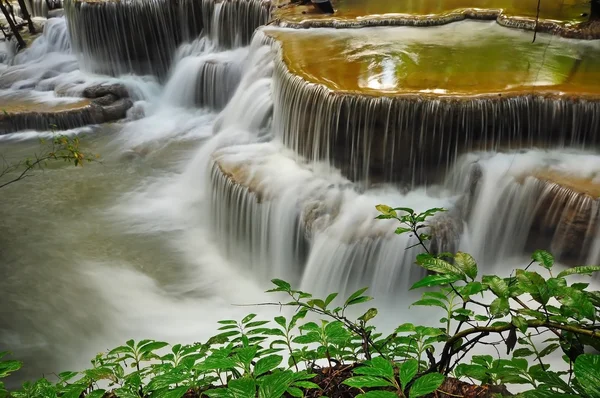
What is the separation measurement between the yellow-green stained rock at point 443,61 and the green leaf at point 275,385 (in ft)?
15.8

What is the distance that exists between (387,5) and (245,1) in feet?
10.2

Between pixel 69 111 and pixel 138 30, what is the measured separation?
9.60 feet

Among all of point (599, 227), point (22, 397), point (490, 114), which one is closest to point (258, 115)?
point (490, 114)

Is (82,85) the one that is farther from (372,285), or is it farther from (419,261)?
(419,261)

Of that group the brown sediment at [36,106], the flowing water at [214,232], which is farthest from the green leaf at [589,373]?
the brown sediment at [36,106]

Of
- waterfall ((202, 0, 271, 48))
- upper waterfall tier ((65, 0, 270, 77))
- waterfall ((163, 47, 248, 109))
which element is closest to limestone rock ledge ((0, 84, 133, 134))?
waterfall ((163, 47, 248, 109))

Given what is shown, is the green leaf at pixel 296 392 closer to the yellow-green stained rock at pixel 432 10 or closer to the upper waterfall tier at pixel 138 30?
the yellow-green stained rock at pixel 432 10

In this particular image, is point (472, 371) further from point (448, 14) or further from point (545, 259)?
point (448, 14)

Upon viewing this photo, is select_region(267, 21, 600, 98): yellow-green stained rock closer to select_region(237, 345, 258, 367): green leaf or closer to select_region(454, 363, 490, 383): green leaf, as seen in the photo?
select_region(454, 363, 490, 383): green leaf

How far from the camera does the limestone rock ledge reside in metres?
10.3

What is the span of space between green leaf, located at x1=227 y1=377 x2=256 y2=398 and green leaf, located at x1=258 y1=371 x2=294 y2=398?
0.08ft

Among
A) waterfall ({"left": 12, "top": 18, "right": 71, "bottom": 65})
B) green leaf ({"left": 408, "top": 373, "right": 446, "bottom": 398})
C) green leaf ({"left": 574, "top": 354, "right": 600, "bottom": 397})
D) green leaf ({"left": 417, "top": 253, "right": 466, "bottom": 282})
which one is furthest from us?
waterfall ({"left": 12, "top": 18, "right": 71, "bottom": 65})

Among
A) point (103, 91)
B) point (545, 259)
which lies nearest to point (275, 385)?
point (545, 259)

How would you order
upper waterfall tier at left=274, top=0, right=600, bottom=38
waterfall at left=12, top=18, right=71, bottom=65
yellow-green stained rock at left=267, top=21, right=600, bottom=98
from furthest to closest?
waterfall at left=12, top=18, right=71, bottom=65 < upper waterfall tier at left=274, top=0, right=600, bottom=38 < yellow-green stained rock at left=267, top=21, right=600, bottom=98
